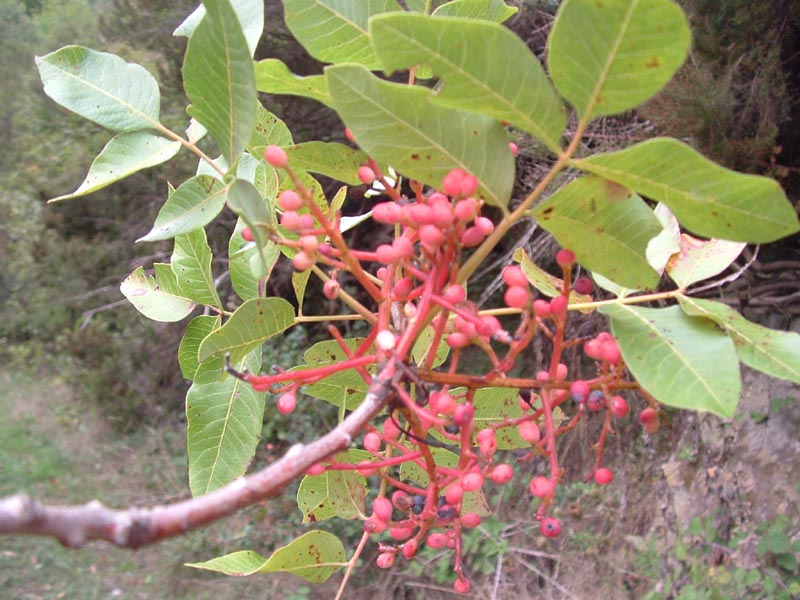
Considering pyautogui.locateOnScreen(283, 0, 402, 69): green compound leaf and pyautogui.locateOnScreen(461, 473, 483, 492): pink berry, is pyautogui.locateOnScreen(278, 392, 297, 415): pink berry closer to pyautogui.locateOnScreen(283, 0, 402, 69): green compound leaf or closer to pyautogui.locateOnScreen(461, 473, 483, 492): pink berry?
pyautogui.locateOnScreen(461, 473, 483, 492): pink berry

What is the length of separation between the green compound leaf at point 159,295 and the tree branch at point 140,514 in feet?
1.59

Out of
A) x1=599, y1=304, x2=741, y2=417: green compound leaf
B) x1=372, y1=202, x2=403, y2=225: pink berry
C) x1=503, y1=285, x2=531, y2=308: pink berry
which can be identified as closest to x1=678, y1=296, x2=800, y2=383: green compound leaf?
x1=599, y1=304, x2=741, y2=417: green compound leaf

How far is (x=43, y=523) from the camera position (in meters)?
0.23

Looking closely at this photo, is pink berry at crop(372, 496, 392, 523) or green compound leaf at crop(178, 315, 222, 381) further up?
Answer: green compound leaf at crop(178, 315, 222, 381)

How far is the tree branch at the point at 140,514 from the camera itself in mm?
230

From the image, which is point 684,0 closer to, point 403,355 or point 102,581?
point 403,355

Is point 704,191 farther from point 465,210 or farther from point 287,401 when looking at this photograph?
point 287,401

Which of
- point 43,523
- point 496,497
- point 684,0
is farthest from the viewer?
point 496,497

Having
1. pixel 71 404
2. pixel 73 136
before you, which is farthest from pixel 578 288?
pixel 73 136

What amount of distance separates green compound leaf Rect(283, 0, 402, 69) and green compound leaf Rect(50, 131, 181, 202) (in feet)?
0.54

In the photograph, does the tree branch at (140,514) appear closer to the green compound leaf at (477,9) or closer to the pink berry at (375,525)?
the pink berry at (375,525)

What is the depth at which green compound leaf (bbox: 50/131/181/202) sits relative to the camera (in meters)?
0.59

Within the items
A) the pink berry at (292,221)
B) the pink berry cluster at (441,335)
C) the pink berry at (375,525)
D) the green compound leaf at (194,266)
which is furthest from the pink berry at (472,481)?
the green compound leaf at (194,266)

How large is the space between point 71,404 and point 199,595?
3.35 metres
